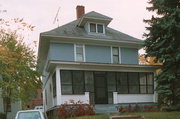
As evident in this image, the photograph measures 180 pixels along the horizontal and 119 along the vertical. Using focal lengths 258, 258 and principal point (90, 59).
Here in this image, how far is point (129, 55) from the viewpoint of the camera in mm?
24703

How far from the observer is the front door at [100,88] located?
21.6 m

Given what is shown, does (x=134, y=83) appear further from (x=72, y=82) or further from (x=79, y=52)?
(x=72, y=82)

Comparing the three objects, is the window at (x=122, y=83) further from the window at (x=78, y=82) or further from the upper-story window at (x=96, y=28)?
the upper-story window at (x=96, y=28)

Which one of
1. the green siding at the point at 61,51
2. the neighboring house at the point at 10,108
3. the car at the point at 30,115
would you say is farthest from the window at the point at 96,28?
the car at the point at 30,115

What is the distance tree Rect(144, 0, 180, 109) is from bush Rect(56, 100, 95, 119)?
18.5 feet

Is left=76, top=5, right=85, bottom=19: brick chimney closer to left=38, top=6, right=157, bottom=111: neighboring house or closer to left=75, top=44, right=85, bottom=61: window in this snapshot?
left=38, top=6, right=157, bottom=111: neighboring house

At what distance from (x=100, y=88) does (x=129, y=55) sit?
4986 millimetres

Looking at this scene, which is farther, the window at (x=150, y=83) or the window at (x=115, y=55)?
the window at (x=115, y=55)

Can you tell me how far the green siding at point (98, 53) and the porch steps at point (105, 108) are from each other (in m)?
4.44

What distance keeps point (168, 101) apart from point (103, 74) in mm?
5682

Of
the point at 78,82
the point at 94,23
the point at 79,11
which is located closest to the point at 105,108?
the point at 78,82

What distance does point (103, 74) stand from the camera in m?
21.9

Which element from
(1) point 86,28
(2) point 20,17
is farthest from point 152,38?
(2) point 20,17

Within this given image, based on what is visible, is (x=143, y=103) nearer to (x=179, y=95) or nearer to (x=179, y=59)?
(x=179, y=95)
